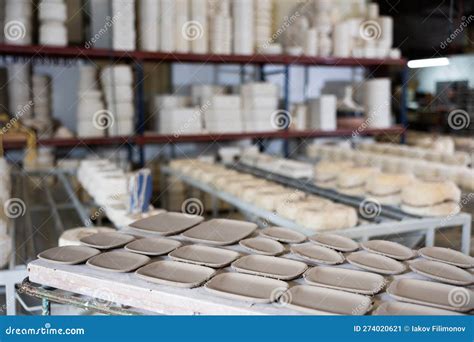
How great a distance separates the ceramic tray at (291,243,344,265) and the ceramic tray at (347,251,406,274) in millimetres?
43

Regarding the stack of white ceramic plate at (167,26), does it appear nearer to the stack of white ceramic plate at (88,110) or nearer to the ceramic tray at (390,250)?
the stack of white ceramic plate at (88,110)

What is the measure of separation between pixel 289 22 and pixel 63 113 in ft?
9.27

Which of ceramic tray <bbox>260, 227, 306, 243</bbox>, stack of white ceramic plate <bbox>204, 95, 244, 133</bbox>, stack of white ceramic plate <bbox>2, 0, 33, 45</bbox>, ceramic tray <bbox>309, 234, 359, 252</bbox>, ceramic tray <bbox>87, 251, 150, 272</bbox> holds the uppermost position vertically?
stack of white ceramic plate <bbox>2, 0, 33, 45</bbox>

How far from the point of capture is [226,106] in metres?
5.36

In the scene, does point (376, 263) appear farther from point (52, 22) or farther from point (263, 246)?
point (52, 22)

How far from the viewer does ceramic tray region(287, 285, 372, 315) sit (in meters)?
1.32

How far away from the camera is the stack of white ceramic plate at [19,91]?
490 centimetres

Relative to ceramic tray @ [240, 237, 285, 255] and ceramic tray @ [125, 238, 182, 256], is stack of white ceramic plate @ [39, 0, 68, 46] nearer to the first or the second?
ceramic tray @ [125, 238, 182, 256]

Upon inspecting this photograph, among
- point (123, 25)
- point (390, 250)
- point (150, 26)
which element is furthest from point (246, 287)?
point (150, 26)

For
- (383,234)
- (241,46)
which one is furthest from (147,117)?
(383,234)

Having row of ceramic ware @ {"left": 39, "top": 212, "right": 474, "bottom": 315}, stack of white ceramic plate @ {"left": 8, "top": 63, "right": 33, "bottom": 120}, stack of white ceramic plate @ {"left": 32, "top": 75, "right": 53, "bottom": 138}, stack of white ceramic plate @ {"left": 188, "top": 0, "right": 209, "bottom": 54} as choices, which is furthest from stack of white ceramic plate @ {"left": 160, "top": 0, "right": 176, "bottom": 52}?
row of ceramic ware @ {"left": 39, "top": 212, "right": 474, "bottom": 315}

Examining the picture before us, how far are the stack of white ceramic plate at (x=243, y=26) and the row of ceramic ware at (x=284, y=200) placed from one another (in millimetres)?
1715

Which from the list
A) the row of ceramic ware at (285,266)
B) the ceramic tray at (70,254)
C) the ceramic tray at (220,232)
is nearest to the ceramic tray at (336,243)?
the row of ceramic ware at (285,266)

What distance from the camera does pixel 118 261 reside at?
165 cm
